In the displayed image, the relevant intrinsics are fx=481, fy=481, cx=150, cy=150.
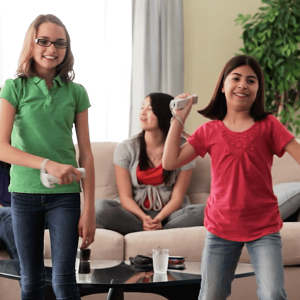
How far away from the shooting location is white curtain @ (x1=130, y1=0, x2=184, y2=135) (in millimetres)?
3863

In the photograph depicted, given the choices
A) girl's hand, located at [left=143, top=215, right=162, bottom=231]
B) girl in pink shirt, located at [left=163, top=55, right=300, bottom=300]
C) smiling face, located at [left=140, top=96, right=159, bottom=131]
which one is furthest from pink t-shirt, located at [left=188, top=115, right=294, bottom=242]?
smiling face, located at [left=140, top=96, right=159, bottom=131]

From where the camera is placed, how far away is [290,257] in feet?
7.86

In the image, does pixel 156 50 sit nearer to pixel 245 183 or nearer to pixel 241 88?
pixel 241 88

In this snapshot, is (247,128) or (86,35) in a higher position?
(86,35)

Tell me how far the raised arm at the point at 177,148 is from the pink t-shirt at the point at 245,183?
0.34ft

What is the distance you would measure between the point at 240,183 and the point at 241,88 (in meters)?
0.32

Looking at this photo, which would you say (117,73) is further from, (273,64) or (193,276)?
(193,276)

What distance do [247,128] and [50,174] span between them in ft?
2.21

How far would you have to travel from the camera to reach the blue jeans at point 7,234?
231 cm

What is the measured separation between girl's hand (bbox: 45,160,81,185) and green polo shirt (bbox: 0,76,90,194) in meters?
0.14

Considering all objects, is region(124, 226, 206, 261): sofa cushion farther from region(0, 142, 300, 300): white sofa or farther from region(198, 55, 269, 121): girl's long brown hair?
region(198, 55, 269, 121): girl's long brown hair

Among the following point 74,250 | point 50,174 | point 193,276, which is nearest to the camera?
point 50,174

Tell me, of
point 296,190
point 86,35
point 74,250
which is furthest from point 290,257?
point 86,35

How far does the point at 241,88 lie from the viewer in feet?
5.23
